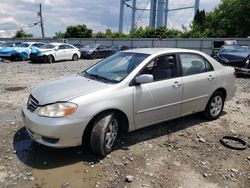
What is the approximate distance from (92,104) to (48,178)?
1.16 meters

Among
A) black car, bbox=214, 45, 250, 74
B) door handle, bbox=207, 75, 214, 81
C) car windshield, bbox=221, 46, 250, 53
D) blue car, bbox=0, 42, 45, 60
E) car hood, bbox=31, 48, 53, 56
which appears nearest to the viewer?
door handle, bbox=207, 75, 214, 81

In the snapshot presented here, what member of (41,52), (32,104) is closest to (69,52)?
(41,52)

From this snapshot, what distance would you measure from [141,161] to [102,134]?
0.74 m

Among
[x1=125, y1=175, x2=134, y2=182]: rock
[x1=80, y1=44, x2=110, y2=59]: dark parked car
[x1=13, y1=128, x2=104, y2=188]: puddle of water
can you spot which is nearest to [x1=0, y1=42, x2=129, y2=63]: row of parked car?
[x1=80, y1=44, x2=110, y2=59]: dark parked car

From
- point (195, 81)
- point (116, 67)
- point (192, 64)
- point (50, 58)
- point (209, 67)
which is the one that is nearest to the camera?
point (116, 67)

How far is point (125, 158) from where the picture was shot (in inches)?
175

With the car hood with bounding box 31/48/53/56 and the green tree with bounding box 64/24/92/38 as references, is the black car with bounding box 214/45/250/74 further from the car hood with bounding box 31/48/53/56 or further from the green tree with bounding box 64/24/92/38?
the green tree with bounding box 64/24/92/38

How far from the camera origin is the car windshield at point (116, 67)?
15.9 ft

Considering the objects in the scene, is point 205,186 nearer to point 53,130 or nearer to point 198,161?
point 198,161

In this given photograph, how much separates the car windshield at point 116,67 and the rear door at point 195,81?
0.93m

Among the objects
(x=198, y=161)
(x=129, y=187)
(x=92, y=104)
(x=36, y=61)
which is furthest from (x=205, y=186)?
(x=36, y=61)

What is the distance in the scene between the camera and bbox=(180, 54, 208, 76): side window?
5.54 meters

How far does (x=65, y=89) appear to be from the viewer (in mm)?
4445

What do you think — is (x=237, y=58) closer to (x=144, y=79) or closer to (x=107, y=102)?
(x=144, y=79)
